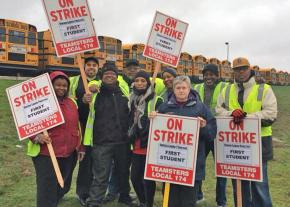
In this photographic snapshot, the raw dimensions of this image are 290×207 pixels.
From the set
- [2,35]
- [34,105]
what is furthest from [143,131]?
[2,35]

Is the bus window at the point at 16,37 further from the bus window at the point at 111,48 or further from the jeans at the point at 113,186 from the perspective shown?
the jeans at the point at 113,186

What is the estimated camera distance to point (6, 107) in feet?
45.9

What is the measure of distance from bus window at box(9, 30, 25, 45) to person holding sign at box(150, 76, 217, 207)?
682 inches

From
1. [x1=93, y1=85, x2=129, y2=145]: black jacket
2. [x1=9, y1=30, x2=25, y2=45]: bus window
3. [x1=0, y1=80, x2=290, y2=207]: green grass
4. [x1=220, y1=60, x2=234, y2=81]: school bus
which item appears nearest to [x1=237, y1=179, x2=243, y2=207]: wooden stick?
[x1=0, y1=80, x2=290, y2=207]: green grass

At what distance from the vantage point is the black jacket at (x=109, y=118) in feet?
19.2

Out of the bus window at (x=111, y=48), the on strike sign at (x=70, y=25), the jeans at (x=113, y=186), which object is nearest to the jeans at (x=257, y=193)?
the jeans at (x=113, y=186)

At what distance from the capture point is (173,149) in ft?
15.9

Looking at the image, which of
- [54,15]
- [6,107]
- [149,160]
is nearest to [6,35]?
[6,107]

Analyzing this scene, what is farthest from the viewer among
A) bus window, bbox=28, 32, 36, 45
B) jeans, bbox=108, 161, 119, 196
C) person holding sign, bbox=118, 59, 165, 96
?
bus window, bbox=28, 32, 36, 45

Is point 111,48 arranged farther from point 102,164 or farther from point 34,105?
point 34,105

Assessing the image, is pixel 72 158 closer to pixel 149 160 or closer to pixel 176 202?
pixel 149 160

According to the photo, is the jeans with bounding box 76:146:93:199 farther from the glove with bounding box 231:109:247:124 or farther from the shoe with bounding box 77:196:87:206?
the glove with bounding box 231:109:247:124

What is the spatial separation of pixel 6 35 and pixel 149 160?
17.2 m

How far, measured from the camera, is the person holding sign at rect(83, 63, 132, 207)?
586 cm
